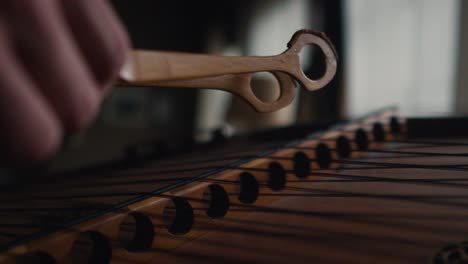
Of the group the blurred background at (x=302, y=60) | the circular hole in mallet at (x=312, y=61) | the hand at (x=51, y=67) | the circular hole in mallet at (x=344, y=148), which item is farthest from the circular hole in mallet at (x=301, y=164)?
the circular hole in mallet at (x=312, y=61)

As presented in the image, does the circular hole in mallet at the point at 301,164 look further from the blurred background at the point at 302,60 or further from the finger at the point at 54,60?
the blurred background at the point at 302,60

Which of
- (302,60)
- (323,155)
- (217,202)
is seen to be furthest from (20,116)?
(302,60)

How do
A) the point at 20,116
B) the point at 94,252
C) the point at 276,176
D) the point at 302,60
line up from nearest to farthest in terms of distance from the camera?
1. the point at 20,116
2. the point at 94,252
3. the point at 276,176
4. the point at 302,60

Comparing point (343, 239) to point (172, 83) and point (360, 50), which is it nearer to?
point (172, 83)

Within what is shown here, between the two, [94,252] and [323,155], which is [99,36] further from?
[323,155]

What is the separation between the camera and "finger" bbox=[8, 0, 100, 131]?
309 mm

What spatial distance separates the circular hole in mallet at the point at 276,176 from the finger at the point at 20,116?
45 centimetres

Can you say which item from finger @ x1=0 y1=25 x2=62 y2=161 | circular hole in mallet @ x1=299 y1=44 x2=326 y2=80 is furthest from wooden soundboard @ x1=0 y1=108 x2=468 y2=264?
circular hole in mallet @ x1=299 y1=44 x2=326 y2=80

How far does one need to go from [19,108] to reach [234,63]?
0.24 metres

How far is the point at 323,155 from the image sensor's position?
0.82m

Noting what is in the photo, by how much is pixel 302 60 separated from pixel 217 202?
319 centimetres

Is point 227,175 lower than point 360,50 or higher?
lower

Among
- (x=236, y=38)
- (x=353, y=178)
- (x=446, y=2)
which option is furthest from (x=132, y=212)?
(x=236, y=38)

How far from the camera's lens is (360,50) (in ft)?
11.4
